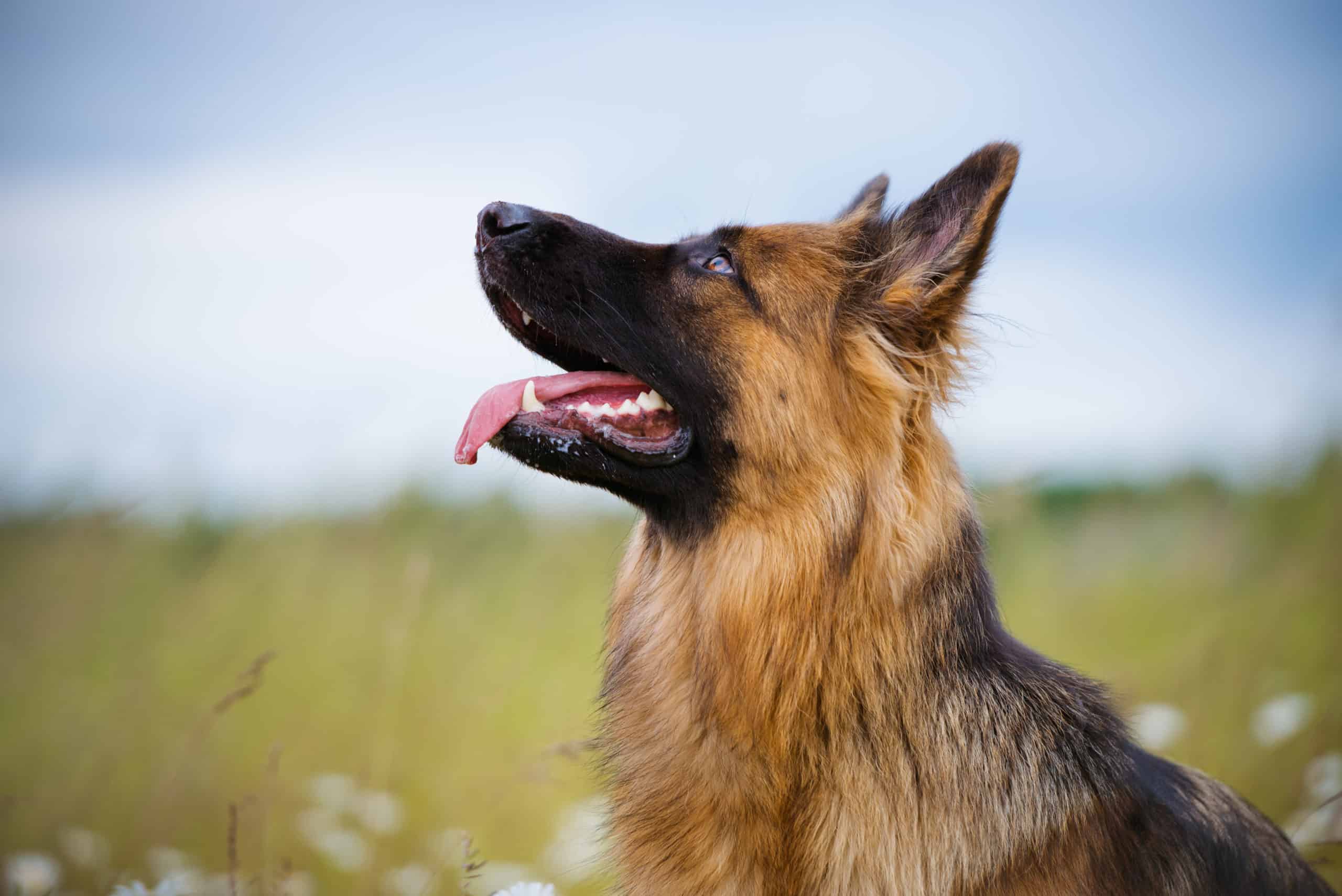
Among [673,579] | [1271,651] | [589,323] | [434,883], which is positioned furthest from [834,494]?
[1271,651]

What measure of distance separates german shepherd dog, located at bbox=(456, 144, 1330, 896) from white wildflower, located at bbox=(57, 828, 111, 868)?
2.77 m

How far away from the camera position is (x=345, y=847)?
12.9 feet

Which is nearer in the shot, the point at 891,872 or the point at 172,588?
the point at 891,872

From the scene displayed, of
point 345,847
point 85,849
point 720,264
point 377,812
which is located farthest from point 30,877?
point 720,264

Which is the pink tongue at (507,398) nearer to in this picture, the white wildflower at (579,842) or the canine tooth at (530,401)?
the canine tooth at (530,401)

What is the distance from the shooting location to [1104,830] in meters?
2.32

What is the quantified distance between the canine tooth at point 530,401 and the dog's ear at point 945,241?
1164 mm

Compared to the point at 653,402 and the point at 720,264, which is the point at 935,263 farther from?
the point at 653,402

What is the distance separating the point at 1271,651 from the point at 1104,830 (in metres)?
4.58

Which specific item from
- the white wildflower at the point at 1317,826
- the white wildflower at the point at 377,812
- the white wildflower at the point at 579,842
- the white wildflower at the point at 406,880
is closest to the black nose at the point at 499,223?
the white wildflower at the point at 579,842

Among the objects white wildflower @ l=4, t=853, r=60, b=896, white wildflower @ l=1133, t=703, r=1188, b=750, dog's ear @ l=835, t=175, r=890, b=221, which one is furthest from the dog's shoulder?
white wildflower @ l=4, t=853, r=60, b=896

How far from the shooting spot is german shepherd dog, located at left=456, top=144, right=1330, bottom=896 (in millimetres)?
2312

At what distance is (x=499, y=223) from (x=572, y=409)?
69cm

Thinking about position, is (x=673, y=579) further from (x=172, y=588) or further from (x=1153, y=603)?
(x=1153, y=603)
